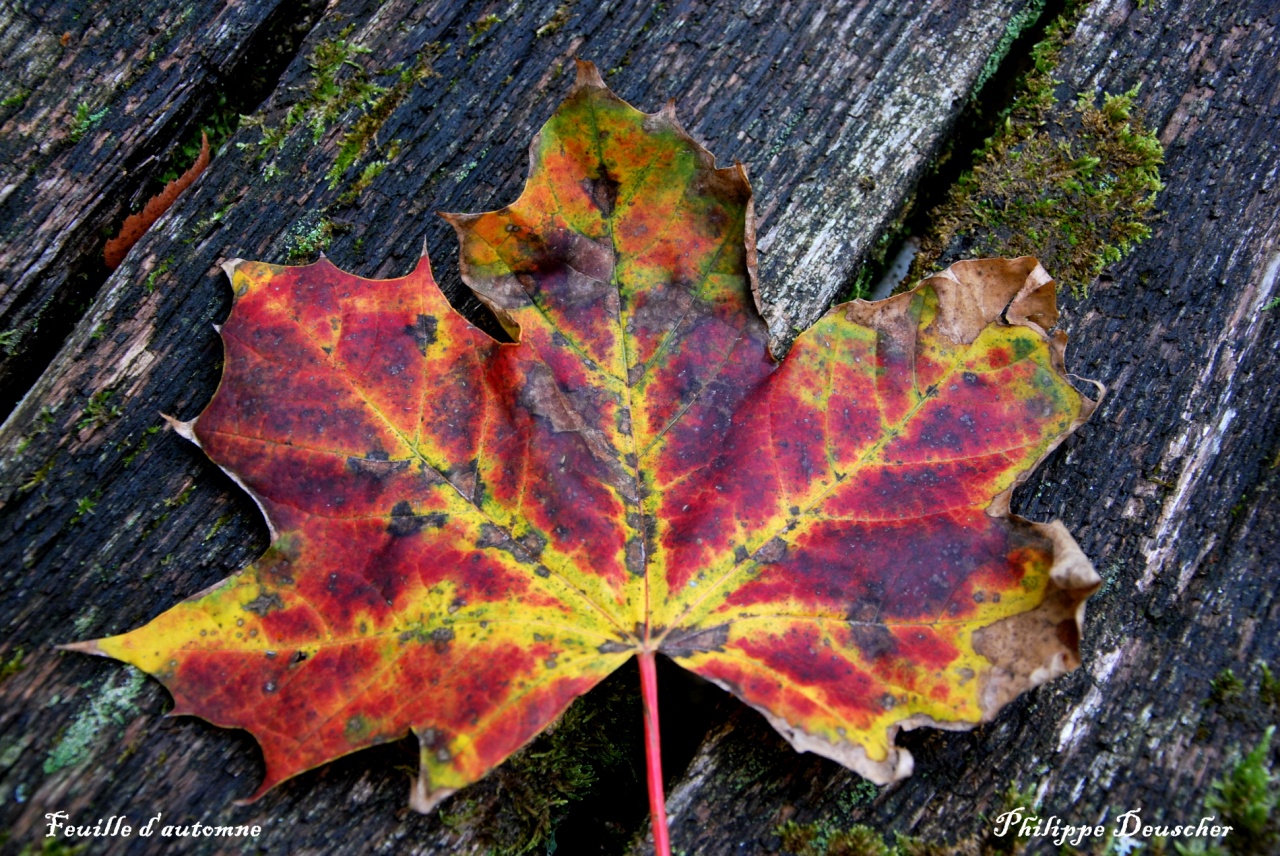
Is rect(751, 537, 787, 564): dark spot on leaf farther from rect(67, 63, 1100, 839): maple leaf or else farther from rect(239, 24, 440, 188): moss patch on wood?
rect(239, 24, 440, 188): moss patch on wood

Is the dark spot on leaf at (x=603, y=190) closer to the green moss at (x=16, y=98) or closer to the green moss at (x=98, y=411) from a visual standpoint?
the green moss at (x=98, y=411)

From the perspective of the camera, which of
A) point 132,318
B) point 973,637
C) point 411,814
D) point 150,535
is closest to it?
point 973,637

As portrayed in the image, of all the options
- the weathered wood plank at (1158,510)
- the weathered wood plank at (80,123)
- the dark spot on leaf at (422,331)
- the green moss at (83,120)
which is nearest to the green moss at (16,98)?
the weathered wood plank at (80,123)

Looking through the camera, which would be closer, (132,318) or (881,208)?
(132,318)

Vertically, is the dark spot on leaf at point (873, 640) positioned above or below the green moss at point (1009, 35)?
below

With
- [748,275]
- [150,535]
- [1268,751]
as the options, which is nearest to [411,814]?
[150,535]

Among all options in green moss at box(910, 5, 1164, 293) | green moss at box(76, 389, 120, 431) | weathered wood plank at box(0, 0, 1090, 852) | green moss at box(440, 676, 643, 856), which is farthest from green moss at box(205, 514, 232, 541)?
green moss at box(910, 5, 1164, 293)

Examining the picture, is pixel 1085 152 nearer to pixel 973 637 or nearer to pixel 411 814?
pixel 973 637
